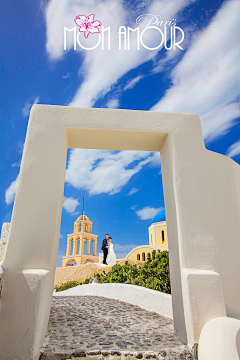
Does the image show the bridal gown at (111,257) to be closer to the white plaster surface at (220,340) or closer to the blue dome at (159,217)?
the blue dome at (159,217)

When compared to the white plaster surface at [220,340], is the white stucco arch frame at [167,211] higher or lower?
higher

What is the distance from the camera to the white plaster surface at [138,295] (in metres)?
4.89

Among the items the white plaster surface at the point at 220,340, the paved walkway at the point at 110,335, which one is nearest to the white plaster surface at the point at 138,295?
the paved walkway at the point at 110,335

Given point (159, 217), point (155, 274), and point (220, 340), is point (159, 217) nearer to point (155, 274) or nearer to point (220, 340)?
point (155, 274)

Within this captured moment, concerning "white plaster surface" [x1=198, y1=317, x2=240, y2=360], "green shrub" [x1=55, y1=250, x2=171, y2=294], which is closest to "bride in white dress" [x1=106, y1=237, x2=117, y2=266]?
"green shrub" [x1=55, y1=250, x2=171, y2=294]

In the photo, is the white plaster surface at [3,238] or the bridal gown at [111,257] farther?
the bridal gown at [111,257]

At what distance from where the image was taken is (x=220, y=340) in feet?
8.38

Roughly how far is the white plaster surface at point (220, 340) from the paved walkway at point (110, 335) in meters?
0.35

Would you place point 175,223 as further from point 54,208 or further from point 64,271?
point 64,271

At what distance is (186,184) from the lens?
12.3 ft

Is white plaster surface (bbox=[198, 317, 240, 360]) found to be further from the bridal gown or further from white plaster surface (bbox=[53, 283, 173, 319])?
the bridal gown

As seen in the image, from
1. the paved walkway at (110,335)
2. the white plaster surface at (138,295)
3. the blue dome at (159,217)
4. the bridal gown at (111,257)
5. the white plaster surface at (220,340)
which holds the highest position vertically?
the blue dome at (159,217)

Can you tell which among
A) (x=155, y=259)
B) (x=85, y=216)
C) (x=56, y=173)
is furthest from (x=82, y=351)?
(x=85, y=216)

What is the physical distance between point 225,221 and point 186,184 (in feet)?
2.61
